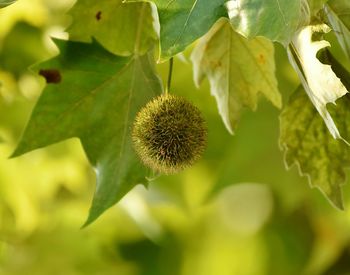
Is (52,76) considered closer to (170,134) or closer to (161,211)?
(170,134)

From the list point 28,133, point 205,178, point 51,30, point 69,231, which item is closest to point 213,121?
point 205,178

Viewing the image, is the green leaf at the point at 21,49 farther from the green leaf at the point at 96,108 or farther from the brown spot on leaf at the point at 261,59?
the brown spot on leaf at the point at 261,59

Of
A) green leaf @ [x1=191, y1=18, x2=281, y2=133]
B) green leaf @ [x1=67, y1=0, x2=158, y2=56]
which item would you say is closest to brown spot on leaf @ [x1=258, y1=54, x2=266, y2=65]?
green leaf @ [x1=191, y1=18, x2=281, y2=133]

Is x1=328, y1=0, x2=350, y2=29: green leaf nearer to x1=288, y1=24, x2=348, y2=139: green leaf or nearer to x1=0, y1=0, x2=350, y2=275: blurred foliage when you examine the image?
x1=288, y1=24, x2=348, y2=139: green leaf

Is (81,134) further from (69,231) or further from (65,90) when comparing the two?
(69,231)

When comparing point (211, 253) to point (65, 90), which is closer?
point (65, 90)

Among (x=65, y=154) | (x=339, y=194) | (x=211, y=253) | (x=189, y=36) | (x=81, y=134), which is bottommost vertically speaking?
(x=211, y=253)

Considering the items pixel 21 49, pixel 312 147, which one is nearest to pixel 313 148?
pixel 312 147
